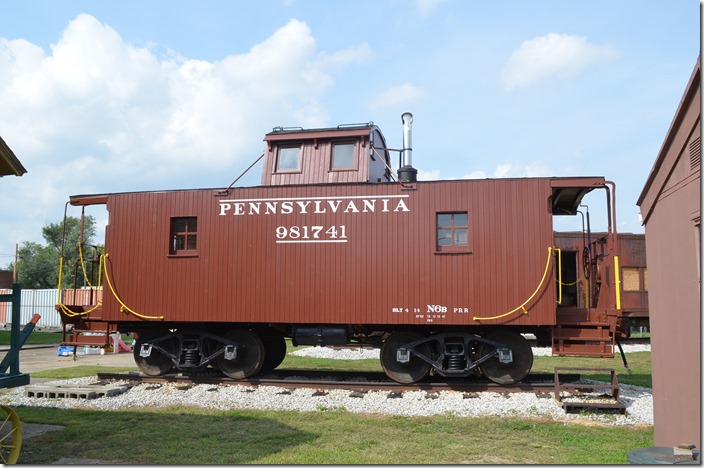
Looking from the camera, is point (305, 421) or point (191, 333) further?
point (191, 333)

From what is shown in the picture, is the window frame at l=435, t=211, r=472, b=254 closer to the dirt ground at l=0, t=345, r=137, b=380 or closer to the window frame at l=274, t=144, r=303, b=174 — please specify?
the window frame at l=274, t=144, r=303, b=174

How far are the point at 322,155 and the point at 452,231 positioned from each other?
361 cm

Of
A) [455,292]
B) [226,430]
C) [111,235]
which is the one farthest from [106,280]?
[455,292]

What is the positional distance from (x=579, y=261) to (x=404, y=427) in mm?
10649

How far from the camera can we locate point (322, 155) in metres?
13.5

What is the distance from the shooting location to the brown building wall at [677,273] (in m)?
5.33

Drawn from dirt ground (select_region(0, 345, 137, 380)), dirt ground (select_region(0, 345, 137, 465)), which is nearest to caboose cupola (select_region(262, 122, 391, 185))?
dirt ground (select_region(0, 345, 137, 465))

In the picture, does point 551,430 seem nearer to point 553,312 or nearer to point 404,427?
point 404,427

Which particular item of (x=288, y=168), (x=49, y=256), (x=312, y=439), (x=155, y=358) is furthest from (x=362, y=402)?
(x=49, y=256)

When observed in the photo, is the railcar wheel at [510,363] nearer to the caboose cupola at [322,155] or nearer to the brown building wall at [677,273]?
the caboose cupola at [322,155]

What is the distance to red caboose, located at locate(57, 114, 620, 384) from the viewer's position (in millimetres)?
11227

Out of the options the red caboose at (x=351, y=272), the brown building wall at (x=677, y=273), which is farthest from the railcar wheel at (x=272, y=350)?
the brown building wall at (x=677, y=273)

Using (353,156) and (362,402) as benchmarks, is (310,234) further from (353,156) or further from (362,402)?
(362,402)

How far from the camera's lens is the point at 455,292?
1127cm
